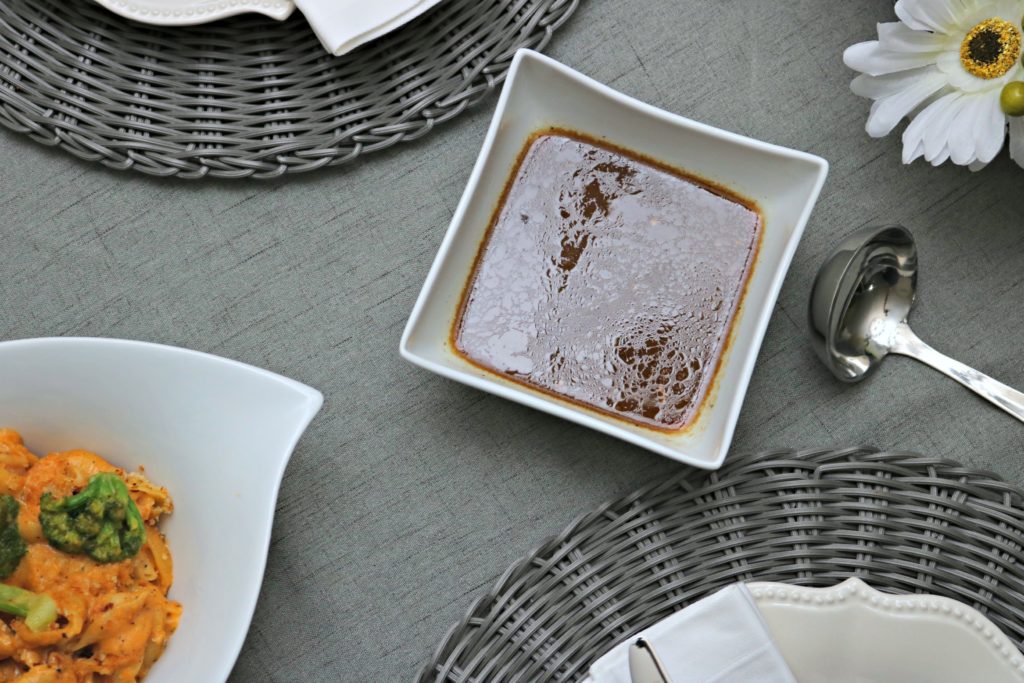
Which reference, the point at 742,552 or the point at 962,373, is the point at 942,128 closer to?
the point at 962,373

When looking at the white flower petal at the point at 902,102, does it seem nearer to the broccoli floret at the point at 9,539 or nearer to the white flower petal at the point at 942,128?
the white flower petal at the point at 942,128

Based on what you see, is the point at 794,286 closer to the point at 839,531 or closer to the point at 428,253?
the point at 839,531

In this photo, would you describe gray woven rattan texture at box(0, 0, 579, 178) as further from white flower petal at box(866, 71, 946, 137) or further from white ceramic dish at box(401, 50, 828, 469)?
white flower petal at box(866, 71, 946, 137)

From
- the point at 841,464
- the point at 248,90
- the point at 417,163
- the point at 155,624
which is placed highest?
the point at 248,90

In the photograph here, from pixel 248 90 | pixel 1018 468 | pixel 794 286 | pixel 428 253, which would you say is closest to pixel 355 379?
A: pixel 428 253

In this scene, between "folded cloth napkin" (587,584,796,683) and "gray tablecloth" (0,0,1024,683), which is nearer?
"folded cloth napkin" (587,584,796,683)

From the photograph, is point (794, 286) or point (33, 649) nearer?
point (33, 649)

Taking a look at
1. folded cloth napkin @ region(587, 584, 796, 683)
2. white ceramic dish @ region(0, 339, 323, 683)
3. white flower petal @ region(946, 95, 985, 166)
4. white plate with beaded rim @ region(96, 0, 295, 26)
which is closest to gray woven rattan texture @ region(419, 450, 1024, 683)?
folded cloth napkin @ region(587, 584, 796, 683)
